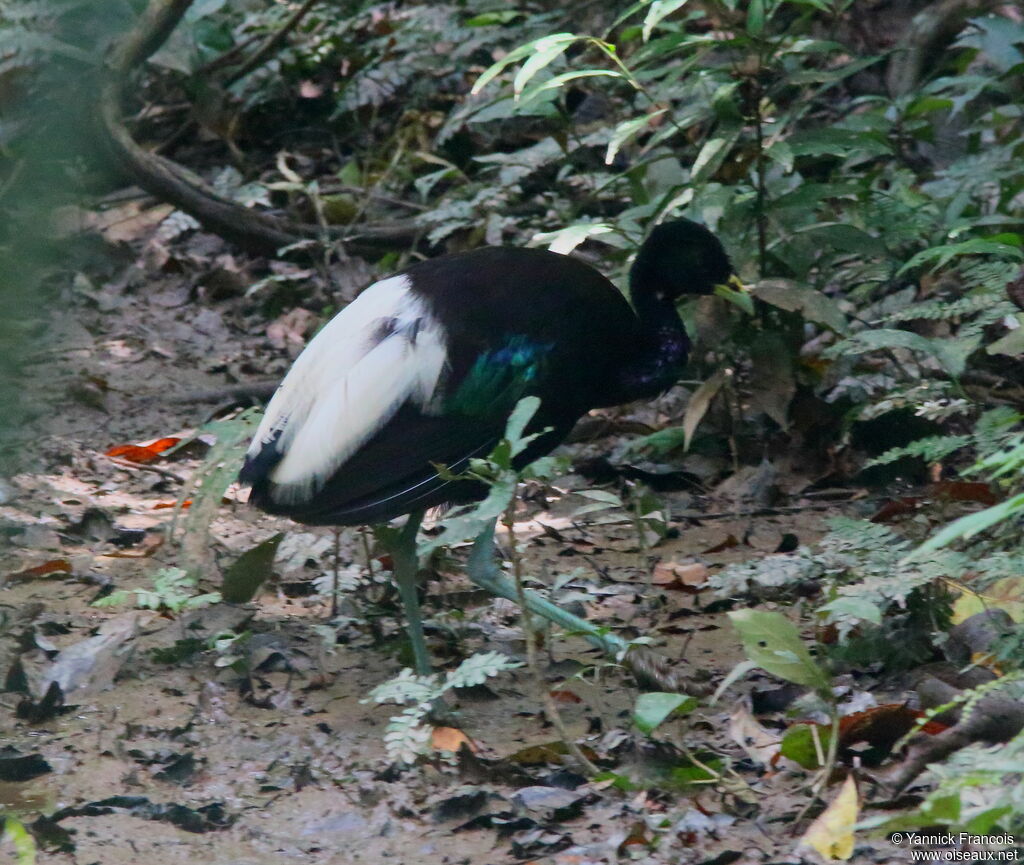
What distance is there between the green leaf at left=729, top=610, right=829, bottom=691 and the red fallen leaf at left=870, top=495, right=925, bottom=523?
53.0 inches

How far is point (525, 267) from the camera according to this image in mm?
3820

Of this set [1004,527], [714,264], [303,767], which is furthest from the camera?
[714,264]

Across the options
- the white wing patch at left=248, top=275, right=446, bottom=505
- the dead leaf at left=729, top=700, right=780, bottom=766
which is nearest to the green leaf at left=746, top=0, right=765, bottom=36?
the white wing patch at left=248, top=275, right=446, bottom=505

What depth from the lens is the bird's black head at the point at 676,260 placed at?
4.16 m

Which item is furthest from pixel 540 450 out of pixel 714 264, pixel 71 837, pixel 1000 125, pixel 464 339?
pixel 1000 125

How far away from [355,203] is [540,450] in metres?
3.32

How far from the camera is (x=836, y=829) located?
2.45 meters

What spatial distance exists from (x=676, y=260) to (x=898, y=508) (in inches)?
40.7

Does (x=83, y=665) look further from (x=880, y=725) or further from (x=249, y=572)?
(x=880, y=725)

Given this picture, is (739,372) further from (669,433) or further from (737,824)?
(737,824)

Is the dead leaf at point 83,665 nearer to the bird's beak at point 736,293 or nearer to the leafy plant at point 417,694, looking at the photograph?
the leafy plant at point 417,694

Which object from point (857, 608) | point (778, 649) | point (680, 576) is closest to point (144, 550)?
point (680, 576)

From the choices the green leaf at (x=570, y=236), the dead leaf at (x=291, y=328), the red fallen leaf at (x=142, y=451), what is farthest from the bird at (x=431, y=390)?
the dead leaf at (x=291, y=328)

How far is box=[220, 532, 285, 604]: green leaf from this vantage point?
385cm
